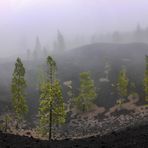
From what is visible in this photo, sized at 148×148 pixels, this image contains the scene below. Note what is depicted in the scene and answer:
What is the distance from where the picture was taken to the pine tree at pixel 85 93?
77.9m

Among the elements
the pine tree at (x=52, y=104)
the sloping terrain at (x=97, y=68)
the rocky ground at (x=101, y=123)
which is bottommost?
the rocky ground at (x=101, y=123)

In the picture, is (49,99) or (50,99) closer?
(50,99)

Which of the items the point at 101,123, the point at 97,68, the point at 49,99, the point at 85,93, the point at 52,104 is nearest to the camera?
the point at 52,104

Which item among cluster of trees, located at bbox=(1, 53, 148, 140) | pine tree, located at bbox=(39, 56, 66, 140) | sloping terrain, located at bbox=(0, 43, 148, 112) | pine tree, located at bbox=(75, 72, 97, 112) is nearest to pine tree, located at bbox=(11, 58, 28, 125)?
cluster of trees, located at bbox=(1, 53, 148, 140)

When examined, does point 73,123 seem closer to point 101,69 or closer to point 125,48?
point 101,69

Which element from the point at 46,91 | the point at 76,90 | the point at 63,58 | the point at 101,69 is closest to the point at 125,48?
the point at 63,58

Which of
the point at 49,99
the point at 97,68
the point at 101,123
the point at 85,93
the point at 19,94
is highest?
the point at 97,68

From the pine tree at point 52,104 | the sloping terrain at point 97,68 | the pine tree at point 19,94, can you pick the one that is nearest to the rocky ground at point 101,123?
the pine tree at point 52,104

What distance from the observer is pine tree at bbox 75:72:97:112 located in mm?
77938

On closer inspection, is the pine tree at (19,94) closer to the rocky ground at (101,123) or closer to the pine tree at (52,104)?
the rocky ground at (101,123)

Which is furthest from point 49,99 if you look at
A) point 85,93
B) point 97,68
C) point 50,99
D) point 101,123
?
point 97,68

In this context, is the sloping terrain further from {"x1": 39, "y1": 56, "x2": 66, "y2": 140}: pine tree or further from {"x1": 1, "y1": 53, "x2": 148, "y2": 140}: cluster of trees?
{"x1": 39, "y1": 56, "x2": 66, "y2": 140}: pine tree

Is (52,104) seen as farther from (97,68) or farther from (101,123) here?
(97,68)

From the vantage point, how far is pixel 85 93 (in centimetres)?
7844
